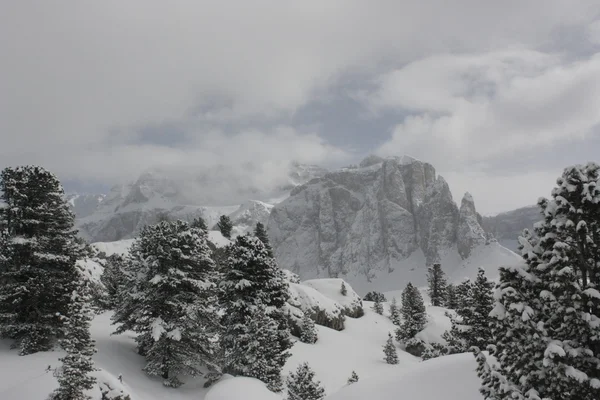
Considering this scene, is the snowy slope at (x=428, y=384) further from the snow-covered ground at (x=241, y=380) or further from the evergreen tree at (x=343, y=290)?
the evergreen tree at (x=343, y=290)

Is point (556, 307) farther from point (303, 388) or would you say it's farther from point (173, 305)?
point (173, 305)

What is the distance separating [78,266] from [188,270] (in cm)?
689

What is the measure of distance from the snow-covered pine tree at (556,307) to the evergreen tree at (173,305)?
60.5ft

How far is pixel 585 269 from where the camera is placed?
31.0 ft

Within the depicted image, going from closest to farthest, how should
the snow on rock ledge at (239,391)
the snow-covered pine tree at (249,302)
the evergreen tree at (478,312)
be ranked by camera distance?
the snow on rock ledge at (239,391)
the snow-covered pine tree at (249,302)
the evergreen tree at (478,312)

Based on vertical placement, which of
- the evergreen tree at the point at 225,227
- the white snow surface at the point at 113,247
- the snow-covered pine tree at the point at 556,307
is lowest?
the snow-covered pine tree at the point at 556,307

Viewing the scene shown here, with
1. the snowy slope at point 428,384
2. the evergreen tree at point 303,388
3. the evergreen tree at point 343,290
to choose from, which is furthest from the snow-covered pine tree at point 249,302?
the evergreen tree at point 343,290

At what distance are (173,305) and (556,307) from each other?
20933mm

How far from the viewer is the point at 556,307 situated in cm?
929

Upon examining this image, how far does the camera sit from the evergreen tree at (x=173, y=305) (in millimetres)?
23016

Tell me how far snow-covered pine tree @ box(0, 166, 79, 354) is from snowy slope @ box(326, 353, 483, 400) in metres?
17.4

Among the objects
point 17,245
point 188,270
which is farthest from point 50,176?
point 188,270

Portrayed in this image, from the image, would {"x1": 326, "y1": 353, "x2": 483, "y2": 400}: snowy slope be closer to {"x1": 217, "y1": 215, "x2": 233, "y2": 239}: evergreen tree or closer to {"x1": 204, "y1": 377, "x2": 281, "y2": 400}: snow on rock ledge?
{"x1": 204, "y1": 377, "x2": 281, "y2": 400}: snow on rock ledge

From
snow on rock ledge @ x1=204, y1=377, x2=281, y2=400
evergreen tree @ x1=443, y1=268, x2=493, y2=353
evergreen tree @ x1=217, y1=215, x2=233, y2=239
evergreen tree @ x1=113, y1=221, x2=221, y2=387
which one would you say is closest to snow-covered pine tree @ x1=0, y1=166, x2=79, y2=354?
evergreen tree @ x1=113, y1=221, x2=221, y2=387
